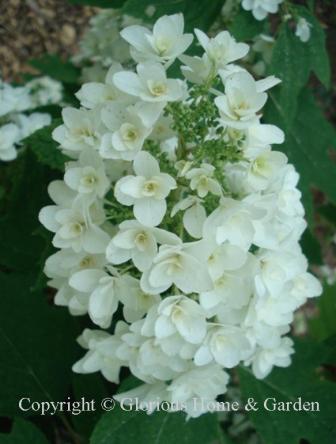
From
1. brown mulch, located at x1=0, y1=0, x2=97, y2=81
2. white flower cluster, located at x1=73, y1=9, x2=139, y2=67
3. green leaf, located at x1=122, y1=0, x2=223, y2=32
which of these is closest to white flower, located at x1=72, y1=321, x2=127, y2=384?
green leaf, located at x1=122, y1=0, x2=223, y2=32

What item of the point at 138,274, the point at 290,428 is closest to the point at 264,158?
the point at 138,274

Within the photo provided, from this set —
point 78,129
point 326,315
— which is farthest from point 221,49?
point 326,315

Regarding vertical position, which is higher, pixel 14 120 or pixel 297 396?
pixel 14 120

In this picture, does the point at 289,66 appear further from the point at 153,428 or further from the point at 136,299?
the point at 153,428

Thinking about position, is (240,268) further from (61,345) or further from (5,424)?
(5,424)

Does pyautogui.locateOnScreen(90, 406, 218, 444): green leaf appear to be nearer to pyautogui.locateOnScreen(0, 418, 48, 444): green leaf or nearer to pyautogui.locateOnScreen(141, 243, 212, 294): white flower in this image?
pyautogui.locateOnScreen(0, 418, 48, 444): green leaf
